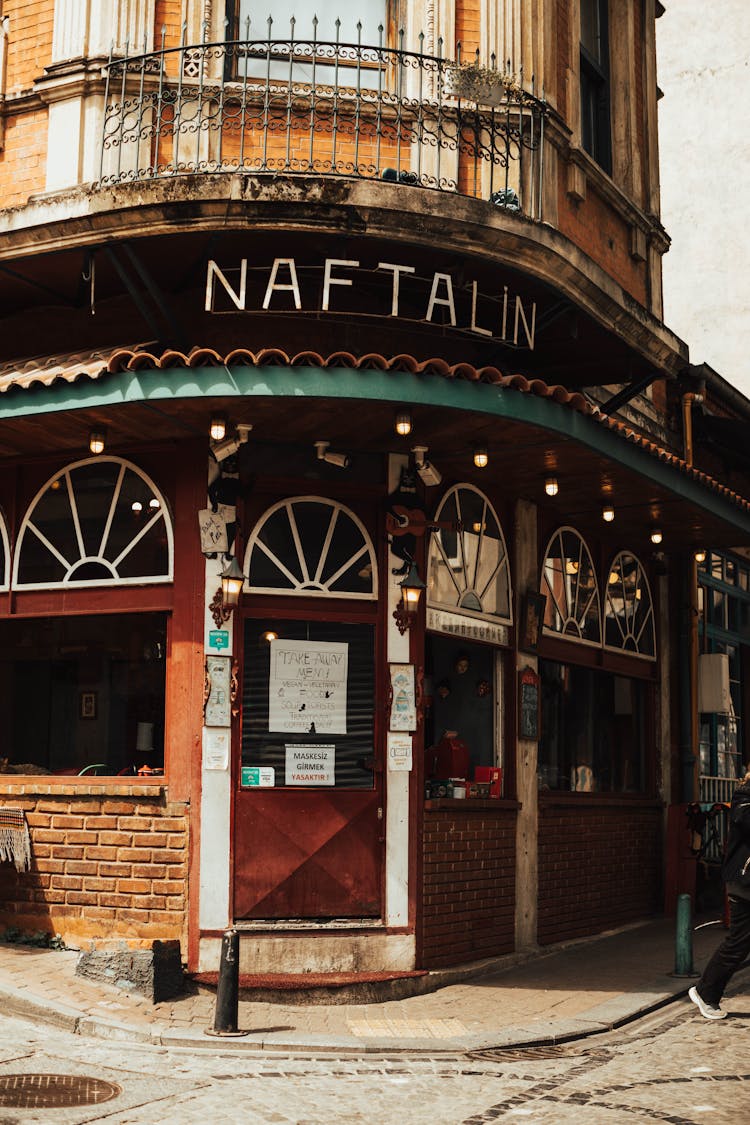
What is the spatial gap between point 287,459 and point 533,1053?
4849mm

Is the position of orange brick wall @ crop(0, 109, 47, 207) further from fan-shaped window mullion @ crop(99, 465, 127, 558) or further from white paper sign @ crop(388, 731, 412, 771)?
white paper sign @ crop(388, 731, 412, 771)

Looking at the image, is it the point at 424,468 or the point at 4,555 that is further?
the point at 4,555

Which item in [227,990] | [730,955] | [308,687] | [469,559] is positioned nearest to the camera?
[227,990]

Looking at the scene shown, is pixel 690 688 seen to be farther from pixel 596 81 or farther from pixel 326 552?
pixel 596 81

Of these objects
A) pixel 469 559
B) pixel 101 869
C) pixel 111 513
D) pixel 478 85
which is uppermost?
pixel 478 85

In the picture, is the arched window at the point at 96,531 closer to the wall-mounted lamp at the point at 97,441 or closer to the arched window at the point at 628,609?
the wall-mounted lamp at the point at 97,441

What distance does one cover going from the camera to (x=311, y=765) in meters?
10.8

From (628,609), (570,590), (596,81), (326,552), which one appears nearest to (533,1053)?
(326,552)

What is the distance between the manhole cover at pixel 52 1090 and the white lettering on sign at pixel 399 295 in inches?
217

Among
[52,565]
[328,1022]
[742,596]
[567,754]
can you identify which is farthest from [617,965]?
[742,596]

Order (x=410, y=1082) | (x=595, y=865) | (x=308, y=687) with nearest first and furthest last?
1. (x=410, y=1082)
2. (x=308, y=687)
3. (x=595, y=865)

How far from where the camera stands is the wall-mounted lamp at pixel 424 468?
1088 centimetres

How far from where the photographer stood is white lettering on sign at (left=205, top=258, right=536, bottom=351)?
10.4 m

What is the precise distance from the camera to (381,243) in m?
10.6
